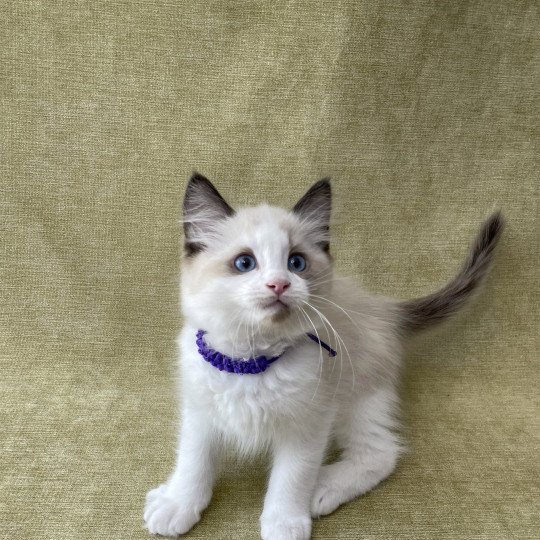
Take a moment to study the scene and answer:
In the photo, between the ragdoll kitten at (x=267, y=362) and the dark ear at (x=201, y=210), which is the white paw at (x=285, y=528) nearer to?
the ragdoll kitten at (x=267, y=362)

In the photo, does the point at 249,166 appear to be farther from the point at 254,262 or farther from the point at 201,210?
the point at 254,262

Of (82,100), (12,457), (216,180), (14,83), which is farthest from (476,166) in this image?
(12,457)

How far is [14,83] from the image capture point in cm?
177

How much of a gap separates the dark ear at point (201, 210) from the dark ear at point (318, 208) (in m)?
0.16

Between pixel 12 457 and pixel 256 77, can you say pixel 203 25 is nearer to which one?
pixel 256 77

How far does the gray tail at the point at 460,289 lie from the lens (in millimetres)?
1679

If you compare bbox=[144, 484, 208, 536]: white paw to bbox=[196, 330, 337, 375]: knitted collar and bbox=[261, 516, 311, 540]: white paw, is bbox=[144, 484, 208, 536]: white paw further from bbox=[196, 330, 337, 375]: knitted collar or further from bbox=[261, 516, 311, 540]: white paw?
bbox=[196, 330, 337, 375]: knitted collar

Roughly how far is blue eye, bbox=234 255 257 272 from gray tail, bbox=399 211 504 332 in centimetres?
67

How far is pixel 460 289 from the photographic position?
1.71 meters

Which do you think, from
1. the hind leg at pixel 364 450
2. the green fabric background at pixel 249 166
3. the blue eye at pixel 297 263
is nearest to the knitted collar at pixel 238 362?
the blue eye at pixel 297 263

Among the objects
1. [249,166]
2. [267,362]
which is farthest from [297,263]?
[249,166]

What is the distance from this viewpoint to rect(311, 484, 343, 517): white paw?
1274 millimetres

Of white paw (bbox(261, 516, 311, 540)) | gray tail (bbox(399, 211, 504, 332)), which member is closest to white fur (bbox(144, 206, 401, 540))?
white paw (bbox(261, 516, 311, 540))

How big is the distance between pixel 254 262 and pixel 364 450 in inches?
23.7
